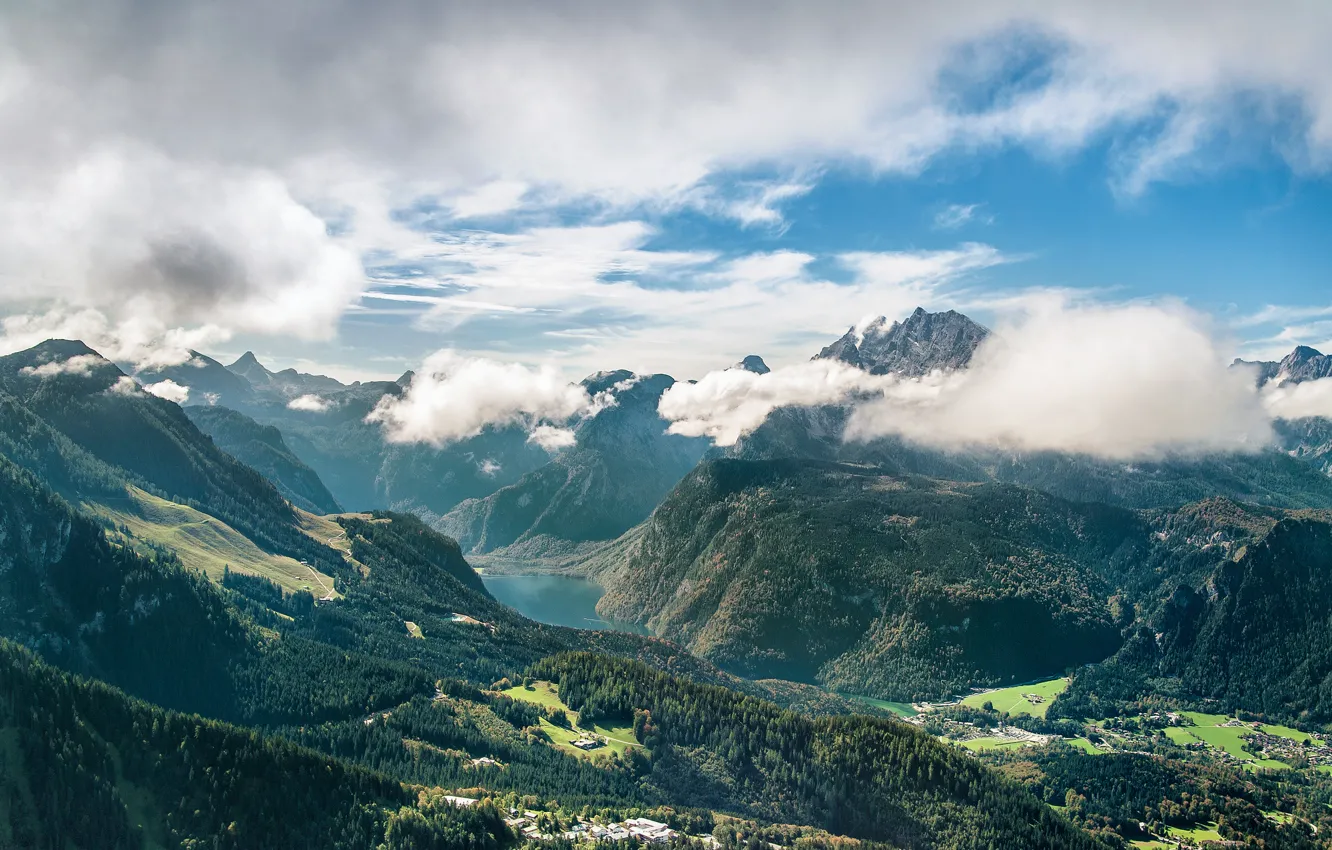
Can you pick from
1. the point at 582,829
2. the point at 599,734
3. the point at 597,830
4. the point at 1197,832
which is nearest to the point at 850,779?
the point at 599,734

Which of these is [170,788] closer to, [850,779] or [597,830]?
[597,830]

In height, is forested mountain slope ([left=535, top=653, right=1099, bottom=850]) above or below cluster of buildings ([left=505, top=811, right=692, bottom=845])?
below

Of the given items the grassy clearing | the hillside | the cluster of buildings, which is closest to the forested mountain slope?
the cluster of buildings

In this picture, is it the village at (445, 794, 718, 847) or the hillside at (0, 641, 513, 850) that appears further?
the village at (445, 794, 718, 847)

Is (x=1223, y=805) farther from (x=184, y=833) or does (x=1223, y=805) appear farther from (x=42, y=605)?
(x=42, y=605)

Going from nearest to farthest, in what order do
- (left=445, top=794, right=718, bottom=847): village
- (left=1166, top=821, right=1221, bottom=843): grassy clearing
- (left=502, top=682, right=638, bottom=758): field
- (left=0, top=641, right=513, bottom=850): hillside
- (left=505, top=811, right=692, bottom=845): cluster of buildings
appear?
(left=0, top=641, right=513, bottom=850): hillside < (left=505, top=811, right=692, bottom=845): cluster of buildings < (left=445, top=794, right=718, bottom=847): village < (left=502, top=682, right=638, bottom=758): field < (left=1166, top=821, right=1221, bottom=843): grassy clearing

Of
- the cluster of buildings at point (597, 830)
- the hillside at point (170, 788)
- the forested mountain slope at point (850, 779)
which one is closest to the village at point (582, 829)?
the cluster of buildings at point (597, 830)

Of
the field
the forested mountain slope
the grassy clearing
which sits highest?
the field

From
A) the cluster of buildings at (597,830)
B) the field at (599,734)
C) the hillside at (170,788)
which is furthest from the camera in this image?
the field at (599,734)

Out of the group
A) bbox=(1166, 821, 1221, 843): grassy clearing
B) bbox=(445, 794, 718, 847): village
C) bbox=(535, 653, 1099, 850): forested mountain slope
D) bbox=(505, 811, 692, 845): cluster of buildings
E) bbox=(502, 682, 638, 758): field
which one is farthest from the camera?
bbox=(1166, 821, 1221, 843): grassy clearing

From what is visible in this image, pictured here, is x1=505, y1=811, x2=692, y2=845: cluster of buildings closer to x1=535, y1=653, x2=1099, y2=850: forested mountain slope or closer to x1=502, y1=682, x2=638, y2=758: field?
x1=535, y1=653, x2=1099, y2=850: forested mountain slope

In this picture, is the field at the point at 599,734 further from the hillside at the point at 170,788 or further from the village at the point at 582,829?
the hillside at the point at 170,788
